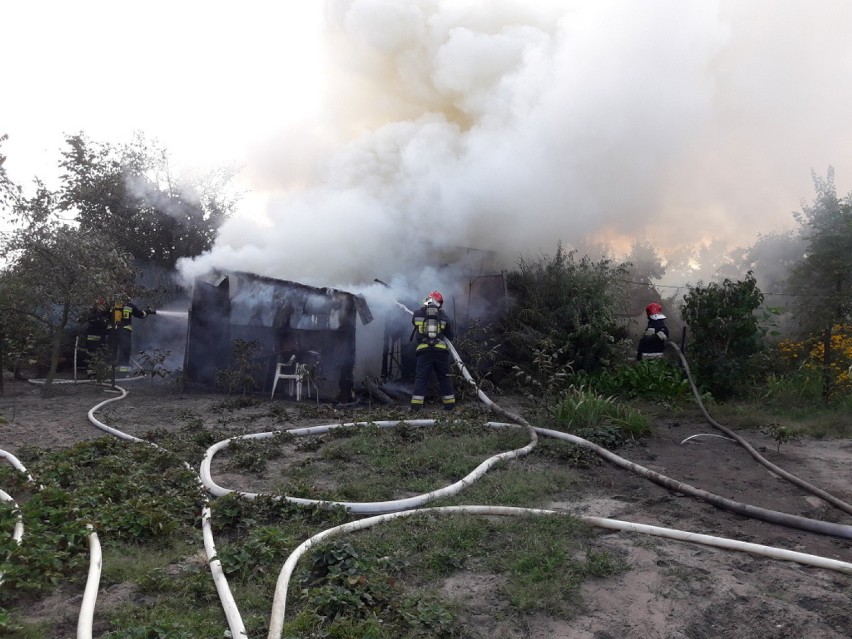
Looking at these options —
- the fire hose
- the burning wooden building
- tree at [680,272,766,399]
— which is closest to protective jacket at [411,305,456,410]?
the burning wooden building

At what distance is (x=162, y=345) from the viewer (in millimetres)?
15766

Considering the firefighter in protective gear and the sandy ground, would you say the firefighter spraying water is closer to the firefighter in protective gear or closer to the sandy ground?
the sandy ground

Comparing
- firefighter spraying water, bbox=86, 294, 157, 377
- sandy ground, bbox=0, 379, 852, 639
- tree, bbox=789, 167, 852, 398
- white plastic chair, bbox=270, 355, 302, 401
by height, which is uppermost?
tree, bbox=789, 167, 852, 398

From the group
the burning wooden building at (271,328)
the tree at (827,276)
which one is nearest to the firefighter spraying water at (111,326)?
the burning wooden building at (271,328)

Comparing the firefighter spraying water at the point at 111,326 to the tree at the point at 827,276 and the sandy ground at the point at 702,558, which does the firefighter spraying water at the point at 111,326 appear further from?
the tree at the point at 827,276

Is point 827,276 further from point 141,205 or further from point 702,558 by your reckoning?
point 141,205

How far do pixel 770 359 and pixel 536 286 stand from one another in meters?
4.25

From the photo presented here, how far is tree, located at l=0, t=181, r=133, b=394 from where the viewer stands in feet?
32.8

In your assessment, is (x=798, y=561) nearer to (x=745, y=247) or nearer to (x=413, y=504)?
(x=413, y=504)

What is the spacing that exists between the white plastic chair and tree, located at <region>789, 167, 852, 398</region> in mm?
8388

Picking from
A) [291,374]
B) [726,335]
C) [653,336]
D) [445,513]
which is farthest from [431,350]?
[445,513]

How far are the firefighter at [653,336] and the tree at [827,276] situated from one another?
94.3 inches

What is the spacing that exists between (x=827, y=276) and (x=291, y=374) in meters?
9.38

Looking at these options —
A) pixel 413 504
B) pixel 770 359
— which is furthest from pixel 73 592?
pixel 770 359
